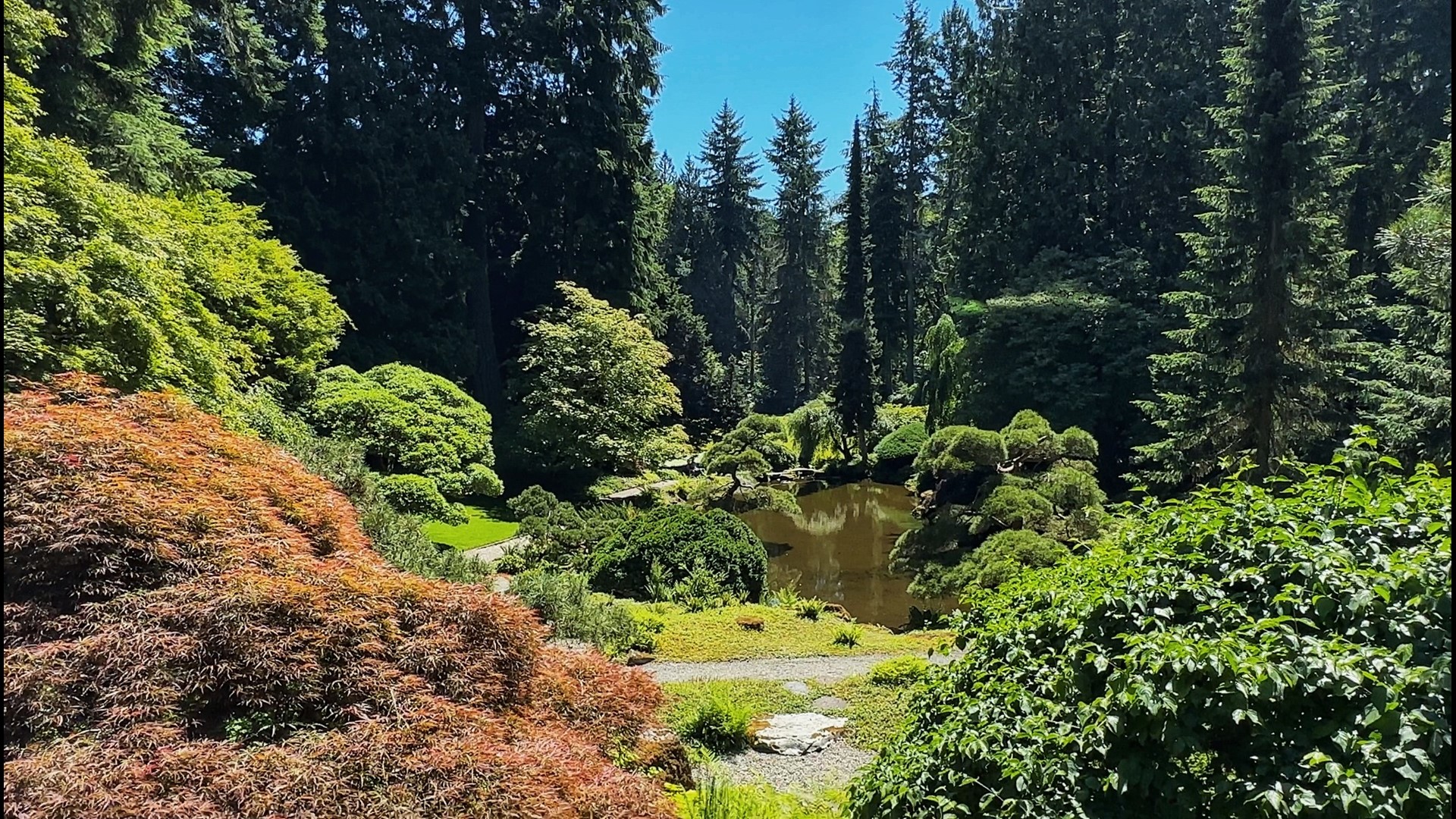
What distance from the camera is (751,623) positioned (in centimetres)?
905

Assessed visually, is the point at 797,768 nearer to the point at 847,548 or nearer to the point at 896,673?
the point at 896,673

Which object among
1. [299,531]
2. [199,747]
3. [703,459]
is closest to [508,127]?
[703,459]

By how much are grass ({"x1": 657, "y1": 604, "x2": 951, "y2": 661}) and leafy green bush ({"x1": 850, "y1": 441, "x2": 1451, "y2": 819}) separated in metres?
5.20

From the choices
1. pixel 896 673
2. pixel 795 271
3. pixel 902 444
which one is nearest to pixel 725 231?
pixel 795 271

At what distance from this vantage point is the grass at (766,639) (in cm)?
818

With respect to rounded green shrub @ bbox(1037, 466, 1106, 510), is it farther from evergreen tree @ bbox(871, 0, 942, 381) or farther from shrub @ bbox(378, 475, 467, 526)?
evergreen tree @ bbox(871, 0, 942, 381)

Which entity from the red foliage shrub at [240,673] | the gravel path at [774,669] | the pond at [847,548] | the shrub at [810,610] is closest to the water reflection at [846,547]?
the pond at [847,548]

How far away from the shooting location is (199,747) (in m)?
2.37

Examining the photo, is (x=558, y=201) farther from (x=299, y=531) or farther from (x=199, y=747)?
(x=199, y=747)

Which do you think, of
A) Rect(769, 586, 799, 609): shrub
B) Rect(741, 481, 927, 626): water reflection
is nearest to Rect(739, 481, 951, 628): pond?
Rect(741, 481, 927, 626): water reflection

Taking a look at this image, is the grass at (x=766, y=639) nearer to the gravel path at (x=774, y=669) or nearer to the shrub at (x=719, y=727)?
the gravel path at (x=774, y=669)

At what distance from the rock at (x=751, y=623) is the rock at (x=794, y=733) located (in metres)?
2.64

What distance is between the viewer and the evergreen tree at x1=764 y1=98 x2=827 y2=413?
4347 cm

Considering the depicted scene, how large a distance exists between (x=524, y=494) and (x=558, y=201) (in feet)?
44.2
